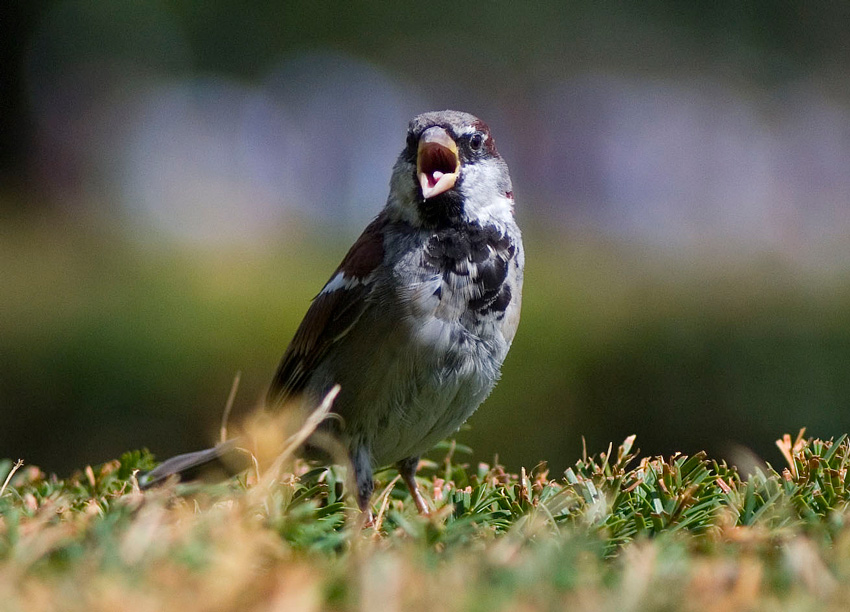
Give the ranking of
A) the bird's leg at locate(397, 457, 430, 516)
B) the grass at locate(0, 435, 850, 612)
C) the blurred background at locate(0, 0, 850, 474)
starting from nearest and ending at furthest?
the grass at locate(0, 435, 850, 612) → the bird's leg at locate(397, 457, 430, 516) → the blurred background at locate(0, 0, 850, 474)

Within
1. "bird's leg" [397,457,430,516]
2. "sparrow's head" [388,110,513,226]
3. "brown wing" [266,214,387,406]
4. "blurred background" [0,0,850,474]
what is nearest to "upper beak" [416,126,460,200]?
"sparrow's head" [388,110,513,226]

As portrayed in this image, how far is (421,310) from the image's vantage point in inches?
84.8

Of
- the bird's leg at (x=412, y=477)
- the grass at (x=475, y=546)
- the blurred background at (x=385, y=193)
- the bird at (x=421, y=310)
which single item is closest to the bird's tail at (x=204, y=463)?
the bird at (x=421, y=310)

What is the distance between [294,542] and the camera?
45.2 inches

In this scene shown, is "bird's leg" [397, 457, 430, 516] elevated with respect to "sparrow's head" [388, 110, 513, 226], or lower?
lower

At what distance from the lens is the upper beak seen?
2299mm

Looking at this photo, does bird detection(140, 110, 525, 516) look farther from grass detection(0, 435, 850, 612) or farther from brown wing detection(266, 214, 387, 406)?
grass detection(0, 435, 850, 612)

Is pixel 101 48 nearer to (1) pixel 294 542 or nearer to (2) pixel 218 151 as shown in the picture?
(2) pixel 218 151

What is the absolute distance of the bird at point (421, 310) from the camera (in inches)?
85.4

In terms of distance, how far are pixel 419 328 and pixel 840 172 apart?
1201cm

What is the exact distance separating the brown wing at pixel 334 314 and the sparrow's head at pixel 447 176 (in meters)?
0.11

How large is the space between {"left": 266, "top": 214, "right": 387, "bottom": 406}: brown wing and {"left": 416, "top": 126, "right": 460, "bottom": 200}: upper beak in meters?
0.16

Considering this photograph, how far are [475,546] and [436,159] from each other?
1299mm

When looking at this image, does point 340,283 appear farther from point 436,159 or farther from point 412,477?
point 412,477
